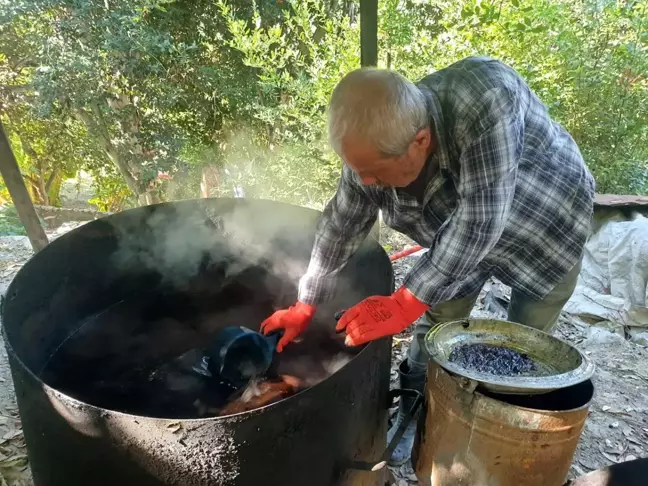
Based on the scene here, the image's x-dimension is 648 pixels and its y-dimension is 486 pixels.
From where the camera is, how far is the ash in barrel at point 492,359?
193 cm

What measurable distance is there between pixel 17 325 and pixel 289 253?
1.66 metres

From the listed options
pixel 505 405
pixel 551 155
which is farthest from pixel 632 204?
pixel 505 405

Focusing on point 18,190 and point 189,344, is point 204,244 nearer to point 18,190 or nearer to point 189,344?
point 189,344

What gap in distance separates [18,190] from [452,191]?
2.67 m

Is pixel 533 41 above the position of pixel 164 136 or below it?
above

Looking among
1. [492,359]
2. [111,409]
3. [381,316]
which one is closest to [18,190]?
[111,409]

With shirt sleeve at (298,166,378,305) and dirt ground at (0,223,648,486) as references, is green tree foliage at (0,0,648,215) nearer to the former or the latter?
dirt ground at (0,223,648,486)

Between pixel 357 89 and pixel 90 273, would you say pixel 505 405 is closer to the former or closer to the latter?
pixel 357 89

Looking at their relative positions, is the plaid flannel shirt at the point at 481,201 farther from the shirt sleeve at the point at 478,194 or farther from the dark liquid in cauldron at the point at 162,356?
the dark liquid in cauldron at the point at 162,356

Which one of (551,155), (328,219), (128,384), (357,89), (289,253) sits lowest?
(128,384)

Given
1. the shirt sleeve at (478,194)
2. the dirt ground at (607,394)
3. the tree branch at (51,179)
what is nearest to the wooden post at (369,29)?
the shirt sleeve at (478,194)

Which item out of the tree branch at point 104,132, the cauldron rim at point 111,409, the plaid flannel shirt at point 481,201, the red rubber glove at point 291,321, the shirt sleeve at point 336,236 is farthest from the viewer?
the tree branch at point 104,132

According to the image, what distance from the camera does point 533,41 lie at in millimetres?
4961

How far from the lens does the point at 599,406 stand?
9.84ft
